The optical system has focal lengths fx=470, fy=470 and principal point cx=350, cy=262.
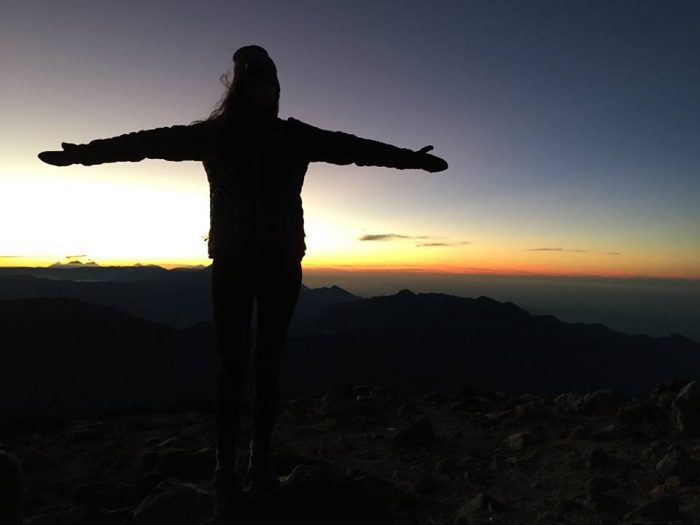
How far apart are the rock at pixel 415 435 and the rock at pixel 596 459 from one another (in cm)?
309

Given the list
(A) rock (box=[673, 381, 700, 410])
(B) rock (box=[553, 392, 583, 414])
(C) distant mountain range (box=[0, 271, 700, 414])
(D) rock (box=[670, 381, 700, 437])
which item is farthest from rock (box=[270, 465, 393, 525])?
(C) distant mountain range (box=[0, 271, 700, 414])

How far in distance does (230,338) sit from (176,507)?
2.07m

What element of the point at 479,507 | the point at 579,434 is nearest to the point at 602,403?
the point at 579,434

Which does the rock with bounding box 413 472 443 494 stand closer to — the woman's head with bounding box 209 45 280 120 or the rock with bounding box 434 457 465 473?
the rock with bounding box 434 457 465 473

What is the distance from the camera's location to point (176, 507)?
183 inches

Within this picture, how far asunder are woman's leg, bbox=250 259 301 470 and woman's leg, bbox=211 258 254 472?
137mm

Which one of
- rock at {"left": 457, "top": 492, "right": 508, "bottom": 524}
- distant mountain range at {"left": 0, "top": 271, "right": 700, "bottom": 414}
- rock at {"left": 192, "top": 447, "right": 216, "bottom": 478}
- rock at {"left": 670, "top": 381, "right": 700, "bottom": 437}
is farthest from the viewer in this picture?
distant mountain range at {"left": 0, "top": 271, "right": 700, "bottom": 414}

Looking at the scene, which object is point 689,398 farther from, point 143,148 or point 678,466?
point 143,148

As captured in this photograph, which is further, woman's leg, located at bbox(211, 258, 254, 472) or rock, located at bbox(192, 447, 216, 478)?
rock, located at bbox(192, 447, 216, 478)

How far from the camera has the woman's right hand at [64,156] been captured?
12.5 ft

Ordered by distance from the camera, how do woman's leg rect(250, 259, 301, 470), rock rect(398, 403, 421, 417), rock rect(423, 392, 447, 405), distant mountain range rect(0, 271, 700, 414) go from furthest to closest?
distant mountain range rect(0, 271, 700, 414) → rock rect(423, 392, 447, 405) → rock rect(398, 403, 421, 417) → woman's leg rect(250, 259, 301, 470)

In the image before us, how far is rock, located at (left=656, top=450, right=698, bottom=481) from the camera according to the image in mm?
6363

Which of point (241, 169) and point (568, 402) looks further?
point (568, 402)

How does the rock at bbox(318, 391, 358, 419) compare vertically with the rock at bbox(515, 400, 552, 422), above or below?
below
